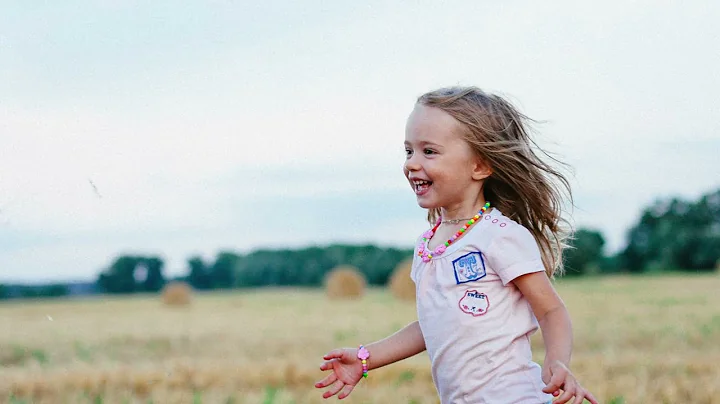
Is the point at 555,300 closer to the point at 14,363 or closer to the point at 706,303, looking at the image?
the point at 14,363

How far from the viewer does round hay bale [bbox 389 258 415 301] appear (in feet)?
66.1

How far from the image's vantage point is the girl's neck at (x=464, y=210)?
2822mm

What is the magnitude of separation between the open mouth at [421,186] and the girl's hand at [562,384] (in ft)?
2.13

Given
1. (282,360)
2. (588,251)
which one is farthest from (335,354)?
(588,251)

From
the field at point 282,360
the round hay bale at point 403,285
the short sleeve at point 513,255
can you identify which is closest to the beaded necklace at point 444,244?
the short sleeve at point 513,255

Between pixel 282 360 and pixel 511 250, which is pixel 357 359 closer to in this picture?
pixel 511 250

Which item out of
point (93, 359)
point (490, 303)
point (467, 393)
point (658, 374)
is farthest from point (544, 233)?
point (93, 359)

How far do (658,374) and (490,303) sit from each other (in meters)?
3.64

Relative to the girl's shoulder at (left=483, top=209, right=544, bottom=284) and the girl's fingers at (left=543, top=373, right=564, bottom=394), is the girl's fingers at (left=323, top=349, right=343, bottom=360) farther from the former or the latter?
the girl's fingers at (left=543, top=373, right=564, bottom=394)

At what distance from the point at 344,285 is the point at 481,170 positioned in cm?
2161

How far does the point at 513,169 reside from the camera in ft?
9.23

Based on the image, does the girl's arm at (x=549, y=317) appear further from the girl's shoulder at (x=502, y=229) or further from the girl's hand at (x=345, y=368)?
the girl's hand at (x=345, y=368)

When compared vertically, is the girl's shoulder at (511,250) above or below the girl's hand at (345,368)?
above

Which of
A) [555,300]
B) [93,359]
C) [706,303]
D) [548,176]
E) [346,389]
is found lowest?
[706,303]
